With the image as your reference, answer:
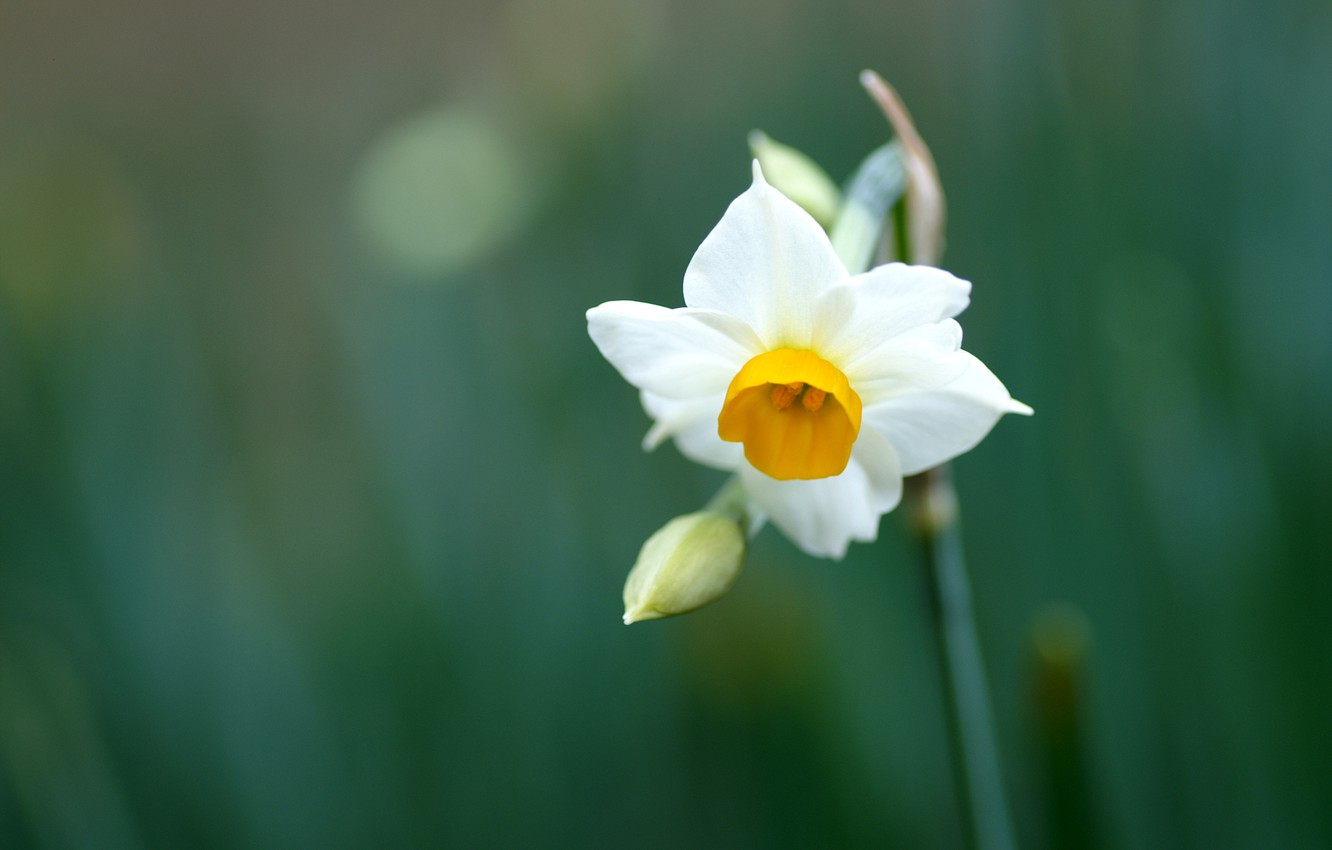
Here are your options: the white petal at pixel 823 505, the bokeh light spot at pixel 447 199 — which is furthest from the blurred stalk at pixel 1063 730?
the bokeh light spot at pixel 447 199

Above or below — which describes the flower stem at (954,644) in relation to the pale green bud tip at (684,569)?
below

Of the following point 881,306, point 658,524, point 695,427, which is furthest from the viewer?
point 658,524

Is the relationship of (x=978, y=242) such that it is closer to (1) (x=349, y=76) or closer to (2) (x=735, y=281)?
(2) (x=735, y=281)

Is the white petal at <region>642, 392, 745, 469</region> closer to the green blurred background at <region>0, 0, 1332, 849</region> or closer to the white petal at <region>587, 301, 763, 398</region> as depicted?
A: the white petal at <region>587, 301, 763, 398</region>

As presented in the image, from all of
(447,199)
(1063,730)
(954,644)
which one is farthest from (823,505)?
(447,199)

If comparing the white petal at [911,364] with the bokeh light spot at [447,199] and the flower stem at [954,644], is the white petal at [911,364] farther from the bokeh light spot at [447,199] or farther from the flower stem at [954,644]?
the bokeh light spot at [447,199]

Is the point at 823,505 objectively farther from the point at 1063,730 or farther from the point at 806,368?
the point at 1063,730
